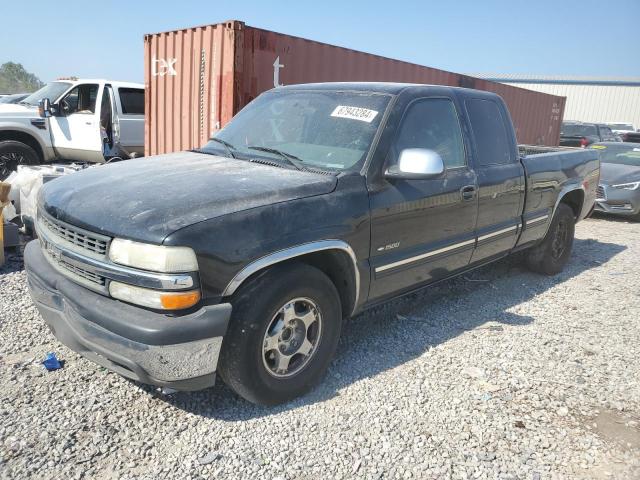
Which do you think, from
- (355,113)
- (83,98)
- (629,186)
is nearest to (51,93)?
(83,98)

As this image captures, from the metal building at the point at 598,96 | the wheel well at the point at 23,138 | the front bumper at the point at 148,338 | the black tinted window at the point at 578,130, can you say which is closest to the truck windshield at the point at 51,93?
the wheel well at the point at 23,138

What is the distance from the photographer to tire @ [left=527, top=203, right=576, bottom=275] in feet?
18.3

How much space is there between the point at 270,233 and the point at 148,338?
2.54 feet

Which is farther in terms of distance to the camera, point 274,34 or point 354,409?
point 274,34

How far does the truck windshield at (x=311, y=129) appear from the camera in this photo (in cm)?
334

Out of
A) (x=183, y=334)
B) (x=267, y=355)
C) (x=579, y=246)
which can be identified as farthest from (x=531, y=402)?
(x=579, y=246)

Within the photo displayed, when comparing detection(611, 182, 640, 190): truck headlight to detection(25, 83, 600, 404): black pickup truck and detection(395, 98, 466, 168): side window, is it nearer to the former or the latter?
detection(25, 83, 600, 404): black pickup truck

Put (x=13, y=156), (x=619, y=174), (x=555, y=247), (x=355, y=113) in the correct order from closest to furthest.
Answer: (x=355, y=113) < (x=555, y=247) < (x=13, y=156) < (x=619, y=174)

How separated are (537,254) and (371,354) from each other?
284 centimetres

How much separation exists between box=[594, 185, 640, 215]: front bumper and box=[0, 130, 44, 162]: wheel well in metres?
10.4

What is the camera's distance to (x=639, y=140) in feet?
67.0

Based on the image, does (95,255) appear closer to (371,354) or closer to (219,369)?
(219,369)

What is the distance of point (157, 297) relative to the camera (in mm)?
2416

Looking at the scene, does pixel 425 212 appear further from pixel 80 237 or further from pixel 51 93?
pixel 51 93
